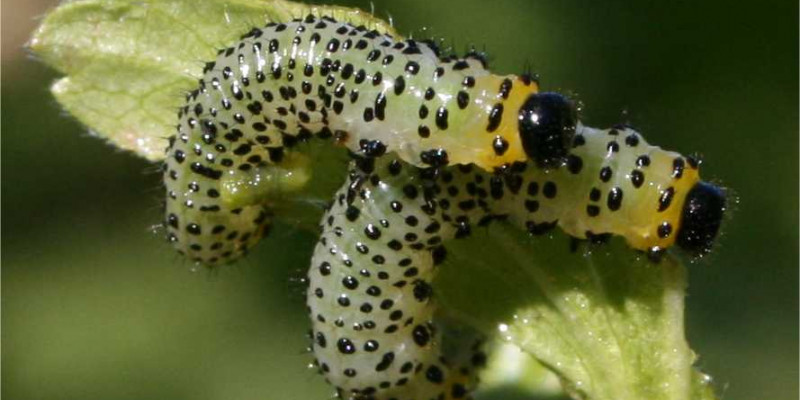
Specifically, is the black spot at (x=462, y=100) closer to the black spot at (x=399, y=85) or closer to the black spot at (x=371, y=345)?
the black spot at (x=399, y=85)

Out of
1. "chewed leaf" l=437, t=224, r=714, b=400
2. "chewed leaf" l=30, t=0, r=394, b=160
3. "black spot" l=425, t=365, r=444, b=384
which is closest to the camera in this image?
"chewed leaf" l=437, t=224, r=714, b=400

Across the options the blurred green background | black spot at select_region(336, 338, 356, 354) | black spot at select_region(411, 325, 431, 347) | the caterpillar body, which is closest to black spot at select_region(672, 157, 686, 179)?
the caterpillar body

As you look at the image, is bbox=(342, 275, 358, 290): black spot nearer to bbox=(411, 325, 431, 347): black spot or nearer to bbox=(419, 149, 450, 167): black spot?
bbox=(411, 325, 431, 347): black spot

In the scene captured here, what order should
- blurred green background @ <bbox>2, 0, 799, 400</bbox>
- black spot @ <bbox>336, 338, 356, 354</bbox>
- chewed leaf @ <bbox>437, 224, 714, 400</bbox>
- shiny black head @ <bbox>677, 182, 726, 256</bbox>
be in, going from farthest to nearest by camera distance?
blurred green background @ <bbox>2, 0, 799, 400</bbox> → black spot @ <bbox>336, 338, 356, 354</bbox> → shiny black head @ <bbox>677, 182, 726, 256</bbox> → chewed leaf @ <bbox>437, 224, 714, 400</bbox>


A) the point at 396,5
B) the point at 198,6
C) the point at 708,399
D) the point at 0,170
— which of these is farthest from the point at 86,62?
the point at 0,170

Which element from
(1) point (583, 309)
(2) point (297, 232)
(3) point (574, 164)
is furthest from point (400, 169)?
(2) point (297, 232)

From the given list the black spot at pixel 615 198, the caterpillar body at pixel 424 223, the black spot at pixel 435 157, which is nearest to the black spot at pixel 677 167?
the caterpillar body at pixel 424 223

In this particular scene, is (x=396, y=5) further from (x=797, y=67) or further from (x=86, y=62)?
(x=86, y=62)
